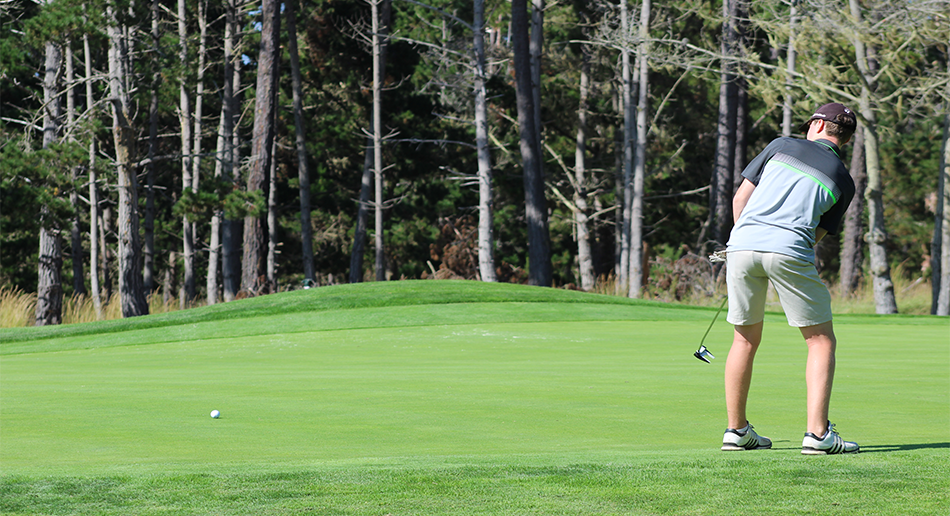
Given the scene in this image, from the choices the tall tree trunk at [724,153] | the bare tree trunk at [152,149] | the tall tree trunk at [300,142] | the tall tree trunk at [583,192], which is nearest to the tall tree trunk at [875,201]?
the tall tree trunk at [724,153]

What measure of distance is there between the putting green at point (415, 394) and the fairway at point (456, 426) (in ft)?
0.09

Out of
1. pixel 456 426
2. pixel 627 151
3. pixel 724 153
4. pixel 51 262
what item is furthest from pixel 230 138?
pixel 456 426

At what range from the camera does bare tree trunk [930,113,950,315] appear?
2078 centimetres

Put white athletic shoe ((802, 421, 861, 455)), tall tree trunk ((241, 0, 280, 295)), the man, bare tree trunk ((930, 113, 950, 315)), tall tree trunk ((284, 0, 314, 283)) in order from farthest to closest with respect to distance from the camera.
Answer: tall tree trunk ((284, 0, 314, 283)), tall tree trunk ((241, 0, 280, 295)), bare tree trunk ((930, 113, 950, 315)), the man, white athletic shoe ((802, 421, 861, 455))

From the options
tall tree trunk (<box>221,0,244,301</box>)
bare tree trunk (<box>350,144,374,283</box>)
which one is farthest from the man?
bare tree trunk (<box>350,144,374,283</box>)

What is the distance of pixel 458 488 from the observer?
3668 mm

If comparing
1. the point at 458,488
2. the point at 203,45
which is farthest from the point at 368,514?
the point at 203,45

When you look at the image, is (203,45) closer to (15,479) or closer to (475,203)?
(475,203)

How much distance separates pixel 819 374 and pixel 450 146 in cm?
3026

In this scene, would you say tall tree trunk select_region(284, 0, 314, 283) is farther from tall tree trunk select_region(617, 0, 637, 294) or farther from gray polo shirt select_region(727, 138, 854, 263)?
gray polo shirt select_region(727, 138, 854, 263)

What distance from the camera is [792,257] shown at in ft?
14.6

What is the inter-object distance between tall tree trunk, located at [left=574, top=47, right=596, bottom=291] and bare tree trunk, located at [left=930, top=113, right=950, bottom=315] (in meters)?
12.5

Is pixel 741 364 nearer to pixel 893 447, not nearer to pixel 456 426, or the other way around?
pixel 893 447

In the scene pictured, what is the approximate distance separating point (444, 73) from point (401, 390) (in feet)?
92.2
